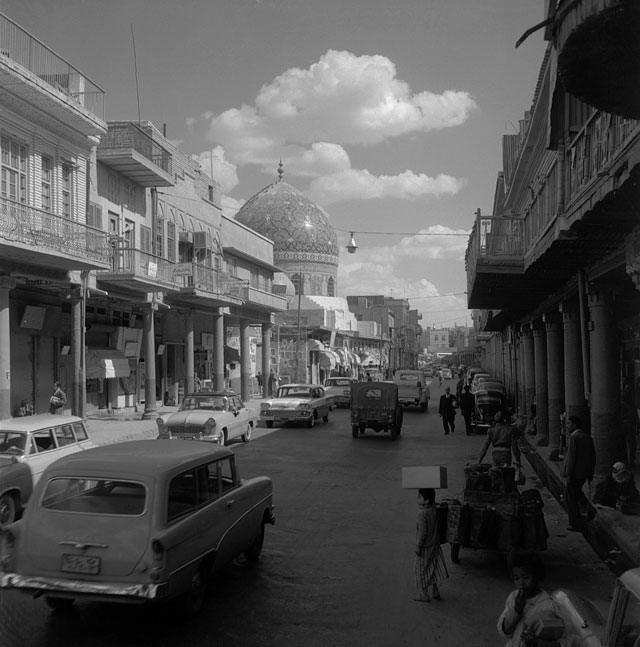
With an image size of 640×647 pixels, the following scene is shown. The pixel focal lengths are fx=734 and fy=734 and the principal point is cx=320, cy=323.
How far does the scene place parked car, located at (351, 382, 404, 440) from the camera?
23.2m

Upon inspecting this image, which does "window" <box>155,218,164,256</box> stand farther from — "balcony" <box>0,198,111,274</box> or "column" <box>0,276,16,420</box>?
"column" <box>0,276,16,420</box>

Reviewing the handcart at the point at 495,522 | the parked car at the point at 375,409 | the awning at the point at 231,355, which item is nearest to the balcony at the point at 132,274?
the parked car at the point at 375,409

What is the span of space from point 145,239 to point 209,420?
1296 centimetres

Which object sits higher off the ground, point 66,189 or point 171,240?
point 171,240

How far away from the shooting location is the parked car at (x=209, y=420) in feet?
60.5

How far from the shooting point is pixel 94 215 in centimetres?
2475

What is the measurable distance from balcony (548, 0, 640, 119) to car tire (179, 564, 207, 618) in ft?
17.5

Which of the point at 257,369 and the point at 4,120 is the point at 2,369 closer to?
the point at 4,120

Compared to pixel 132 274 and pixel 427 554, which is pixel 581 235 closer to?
pixel 427 554

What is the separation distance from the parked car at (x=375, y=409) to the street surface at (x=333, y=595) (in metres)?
9.95

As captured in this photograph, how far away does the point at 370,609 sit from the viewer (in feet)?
22.9

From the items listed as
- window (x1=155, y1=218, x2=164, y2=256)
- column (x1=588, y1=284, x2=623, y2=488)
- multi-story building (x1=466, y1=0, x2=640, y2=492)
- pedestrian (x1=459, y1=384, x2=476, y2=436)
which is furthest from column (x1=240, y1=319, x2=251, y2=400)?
column (x1=588, y1=284, x2=623, y2=488)

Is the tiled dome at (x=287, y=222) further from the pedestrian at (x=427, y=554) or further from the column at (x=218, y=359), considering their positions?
the pedestrian at (x=427, y=554)

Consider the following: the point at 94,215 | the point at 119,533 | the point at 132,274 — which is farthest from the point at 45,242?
the point at 119,533
